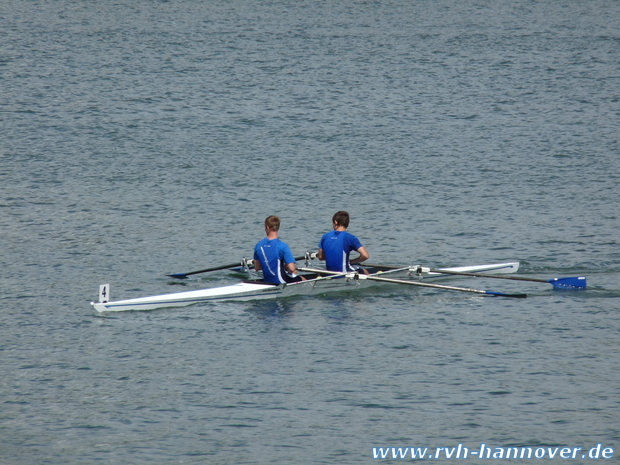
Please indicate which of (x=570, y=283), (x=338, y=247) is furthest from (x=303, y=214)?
(x=570, y=283)

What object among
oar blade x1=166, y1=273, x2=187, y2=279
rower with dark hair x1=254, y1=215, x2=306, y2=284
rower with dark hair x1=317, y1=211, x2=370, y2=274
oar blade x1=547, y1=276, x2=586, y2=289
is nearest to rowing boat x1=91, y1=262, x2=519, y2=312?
rower with dark hair x1=254, y1=215, x2=306, y2=284

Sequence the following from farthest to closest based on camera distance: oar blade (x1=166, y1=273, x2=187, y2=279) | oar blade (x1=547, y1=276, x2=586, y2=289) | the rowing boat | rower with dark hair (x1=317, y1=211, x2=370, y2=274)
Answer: oar blade (x1=166, y1=273, x2=187, y2=279), oar blade (x1=547, y1=276, x2=586, y2=289), rower with dark hair (x1=317, y1=211, x2=370, y2=274), the rowing boat

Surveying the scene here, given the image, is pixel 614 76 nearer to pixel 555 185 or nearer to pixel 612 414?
pixel 555 185

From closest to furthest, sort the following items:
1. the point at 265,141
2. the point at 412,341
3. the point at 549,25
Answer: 1. the point at 412,341
2. the point at 265,141
3. the point at 549,25

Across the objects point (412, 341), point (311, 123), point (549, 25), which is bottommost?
point (412, 341)

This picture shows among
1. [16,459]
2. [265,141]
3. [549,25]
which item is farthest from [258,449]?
[549,25]

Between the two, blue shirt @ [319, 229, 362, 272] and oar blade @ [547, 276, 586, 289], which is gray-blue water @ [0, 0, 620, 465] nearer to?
oar blade @ [547, 276, 586, 289]

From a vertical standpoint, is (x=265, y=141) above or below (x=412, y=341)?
above

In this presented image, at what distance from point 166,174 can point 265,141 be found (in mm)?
5522

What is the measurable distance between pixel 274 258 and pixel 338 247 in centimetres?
141

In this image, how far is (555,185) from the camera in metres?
29.8

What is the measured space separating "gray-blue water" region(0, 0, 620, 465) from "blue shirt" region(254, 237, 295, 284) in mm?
644

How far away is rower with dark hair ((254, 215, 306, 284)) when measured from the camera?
58.3 ft

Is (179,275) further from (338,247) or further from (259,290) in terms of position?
(338,247)
